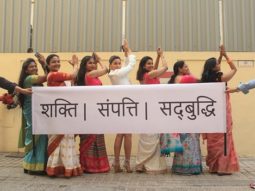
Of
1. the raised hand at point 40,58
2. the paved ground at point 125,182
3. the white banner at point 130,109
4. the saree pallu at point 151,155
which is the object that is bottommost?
the paved ground at point 125,182

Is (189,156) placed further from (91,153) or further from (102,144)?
(91,153)

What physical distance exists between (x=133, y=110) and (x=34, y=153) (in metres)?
1.44

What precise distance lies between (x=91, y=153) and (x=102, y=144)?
20cm

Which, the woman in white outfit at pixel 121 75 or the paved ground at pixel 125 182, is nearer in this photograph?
the paved ground at pixel 125 182

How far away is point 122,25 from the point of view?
8.47 meters

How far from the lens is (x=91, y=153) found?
586 centimetres

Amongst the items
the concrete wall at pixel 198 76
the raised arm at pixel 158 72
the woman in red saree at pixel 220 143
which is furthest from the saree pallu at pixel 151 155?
the concrete wall at pixel 198 76

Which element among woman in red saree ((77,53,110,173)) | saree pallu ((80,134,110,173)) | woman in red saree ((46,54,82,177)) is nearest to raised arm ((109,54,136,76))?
woman in red saree ((77,53,110,173))

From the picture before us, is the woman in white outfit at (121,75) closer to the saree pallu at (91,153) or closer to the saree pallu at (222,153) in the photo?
the saree pallu at (91,153)

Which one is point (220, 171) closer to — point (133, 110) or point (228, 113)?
point (228, 113)

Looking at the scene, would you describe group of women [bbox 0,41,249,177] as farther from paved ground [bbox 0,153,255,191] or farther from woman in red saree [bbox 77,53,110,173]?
paved ground [bbox 0,153,255,191]

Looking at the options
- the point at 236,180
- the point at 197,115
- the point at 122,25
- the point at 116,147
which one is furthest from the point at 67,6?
the point at 236,180

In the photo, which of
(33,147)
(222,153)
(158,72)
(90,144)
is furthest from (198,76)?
(33,147)

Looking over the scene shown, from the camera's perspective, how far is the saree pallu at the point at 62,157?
18.0 ft
